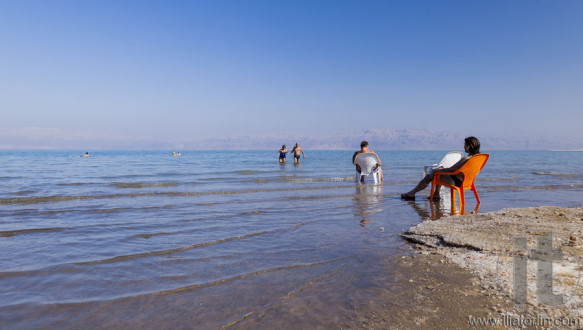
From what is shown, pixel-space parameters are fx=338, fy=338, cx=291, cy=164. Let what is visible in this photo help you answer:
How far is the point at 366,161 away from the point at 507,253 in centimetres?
1013

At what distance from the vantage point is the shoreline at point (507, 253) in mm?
2537

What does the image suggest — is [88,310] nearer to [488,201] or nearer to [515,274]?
[515,274]

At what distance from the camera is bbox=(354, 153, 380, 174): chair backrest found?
13.7 m

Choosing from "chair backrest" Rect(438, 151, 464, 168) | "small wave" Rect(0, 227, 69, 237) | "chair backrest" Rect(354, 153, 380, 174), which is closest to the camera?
"small wave" Rect(0, 227, 69, 237)

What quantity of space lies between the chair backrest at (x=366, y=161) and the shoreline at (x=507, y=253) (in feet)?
24.1

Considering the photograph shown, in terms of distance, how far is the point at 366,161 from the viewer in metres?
13.9

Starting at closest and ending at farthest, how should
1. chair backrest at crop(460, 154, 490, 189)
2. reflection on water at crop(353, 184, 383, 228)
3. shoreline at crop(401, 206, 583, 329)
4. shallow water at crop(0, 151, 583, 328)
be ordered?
1. shoreline at crop(401, 206, 583, 329)
2. shallow water at crop(0, 151, 583, 328)
3. reflection on water at crop(353, 184, 383, 228)
4. chair backrest at crop(460, 154, 490, 189)

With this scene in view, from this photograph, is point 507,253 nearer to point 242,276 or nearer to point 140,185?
point 242,276

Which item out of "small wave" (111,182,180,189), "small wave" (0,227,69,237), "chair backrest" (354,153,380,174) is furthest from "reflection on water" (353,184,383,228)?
"small wave" (111,182,180,189)

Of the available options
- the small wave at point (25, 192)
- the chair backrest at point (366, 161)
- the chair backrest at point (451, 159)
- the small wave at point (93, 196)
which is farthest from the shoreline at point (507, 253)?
the small wave at point (25, 192)

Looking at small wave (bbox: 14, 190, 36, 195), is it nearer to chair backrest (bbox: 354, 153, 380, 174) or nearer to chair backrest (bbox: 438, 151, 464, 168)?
chair backrest (bbox: 354, 153, 380, 174)

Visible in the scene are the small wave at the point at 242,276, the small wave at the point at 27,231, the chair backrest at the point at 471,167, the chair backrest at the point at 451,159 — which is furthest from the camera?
the chair backrest at the point at 451,159

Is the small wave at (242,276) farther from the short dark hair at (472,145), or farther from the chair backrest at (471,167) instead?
the short dark hair at (472,145)

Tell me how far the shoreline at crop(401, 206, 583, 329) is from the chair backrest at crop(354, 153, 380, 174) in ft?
24.1
